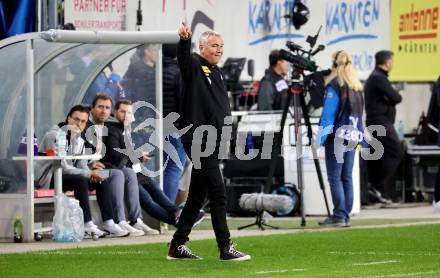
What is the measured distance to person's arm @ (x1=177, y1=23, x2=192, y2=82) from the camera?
475 inches

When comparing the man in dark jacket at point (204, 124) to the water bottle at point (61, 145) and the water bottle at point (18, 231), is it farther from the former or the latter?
the water bottle at point (61, 145)

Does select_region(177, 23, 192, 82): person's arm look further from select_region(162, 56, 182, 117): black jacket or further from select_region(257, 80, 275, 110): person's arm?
select_region(257, 80, 275, 110): person's arm

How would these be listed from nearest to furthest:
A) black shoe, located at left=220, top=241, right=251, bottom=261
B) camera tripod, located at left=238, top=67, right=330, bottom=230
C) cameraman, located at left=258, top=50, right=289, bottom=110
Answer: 1. black shoe, located at left=220, top=241, right=251, bottom=261
2. camera tripod, located at left=238, top=67, right=330, bottom=230
3. cameraman, located at left=258, top=50, right=289, bottom=110

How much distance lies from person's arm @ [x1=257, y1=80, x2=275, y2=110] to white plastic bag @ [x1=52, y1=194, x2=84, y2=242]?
5.80 m

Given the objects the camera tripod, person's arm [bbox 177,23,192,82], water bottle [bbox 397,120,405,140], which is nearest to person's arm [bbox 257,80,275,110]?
the camera tripod

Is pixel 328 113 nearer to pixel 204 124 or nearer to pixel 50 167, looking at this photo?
pixel 50 167

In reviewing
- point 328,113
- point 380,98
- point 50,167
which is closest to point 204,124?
point 50,167

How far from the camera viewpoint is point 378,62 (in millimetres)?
22031

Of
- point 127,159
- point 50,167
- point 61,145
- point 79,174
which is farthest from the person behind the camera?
point 127,159

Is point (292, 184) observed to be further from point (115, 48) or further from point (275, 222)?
point (115, 48)

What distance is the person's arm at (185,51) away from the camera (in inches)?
475

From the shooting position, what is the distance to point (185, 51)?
12.3m

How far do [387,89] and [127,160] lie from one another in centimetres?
664

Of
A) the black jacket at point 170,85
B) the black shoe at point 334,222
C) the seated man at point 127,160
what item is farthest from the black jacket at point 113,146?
the black shoe at point 334,222
